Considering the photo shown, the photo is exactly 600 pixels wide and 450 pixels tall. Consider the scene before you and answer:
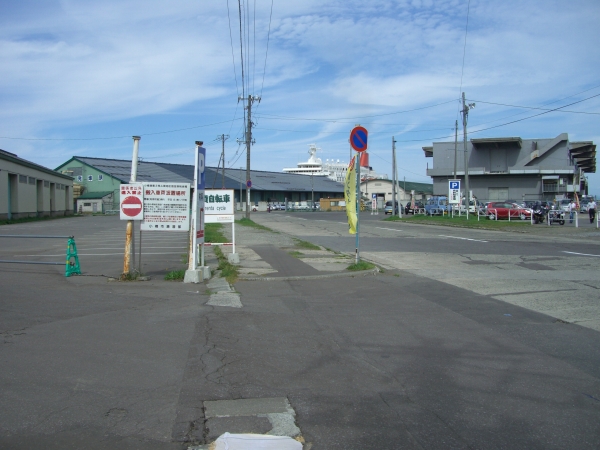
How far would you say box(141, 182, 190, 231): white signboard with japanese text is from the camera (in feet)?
38.7

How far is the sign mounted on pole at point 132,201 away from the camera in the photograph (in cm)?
1159

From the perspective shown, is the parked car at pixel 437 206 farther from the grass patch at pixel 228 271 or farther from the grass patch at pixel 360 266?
the grass patch at pixel 228 271

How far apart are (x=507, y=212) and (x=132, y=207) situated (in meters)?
36.2

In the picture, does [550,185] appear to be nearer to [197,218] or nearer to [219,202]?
[219,202]

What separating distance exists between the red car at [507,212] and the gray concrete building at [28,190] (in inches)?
1587

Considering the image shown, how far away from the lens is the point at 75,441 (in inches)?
158

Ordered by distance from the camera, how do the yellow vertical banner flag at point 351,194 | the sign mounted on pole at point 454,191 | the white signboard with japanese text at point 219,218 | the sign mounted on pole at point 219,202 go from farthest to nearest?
the sign mounted on pole at point 454,191
the sign mounted on pole at point 219,202
the white signboard with japanese text at point 219,218
the yellow vertical banner flag at point 351,194

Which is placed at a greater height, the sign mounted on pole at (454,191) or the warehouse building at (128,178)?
the warehouse building at (128,178)

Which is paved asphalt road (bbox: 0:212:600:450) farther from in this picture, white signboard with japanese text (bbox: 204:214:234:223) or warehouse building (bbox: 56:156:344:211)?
warehouse building (bbox: 56:156:344:211)

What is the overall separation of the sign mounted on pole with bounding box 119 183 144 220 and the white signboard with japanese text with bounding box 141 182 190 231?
137 mm

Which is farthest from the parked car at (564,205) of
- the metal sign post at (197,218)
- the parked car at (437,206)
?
the metal sign post at (197,218)

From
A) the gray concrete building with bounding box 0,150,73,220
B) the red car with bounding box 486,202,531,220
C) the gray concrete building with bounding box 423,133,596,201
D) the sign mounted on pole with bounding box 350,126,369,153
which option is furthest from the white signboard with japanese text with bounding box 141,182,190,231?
the gray concrete building with bounding box 423,133,596,201

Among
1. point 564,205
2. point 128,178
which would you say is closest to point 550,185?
point 564,205

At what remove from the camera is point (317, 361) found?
6000 millimetres
